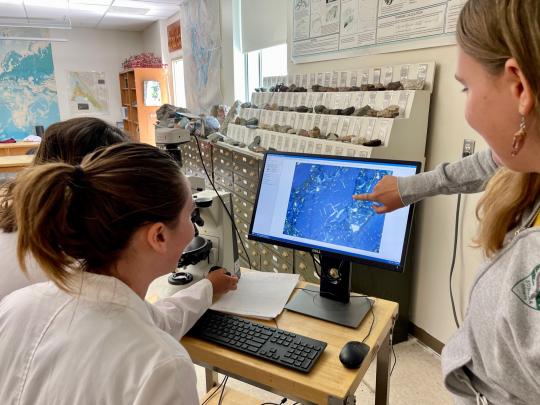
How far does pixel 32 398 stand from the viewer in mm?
680

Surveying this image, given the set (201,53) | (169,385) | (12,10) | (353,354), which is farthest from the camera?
(12,10)

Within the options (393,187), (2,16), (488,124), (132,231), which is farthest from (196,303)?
(2,16)

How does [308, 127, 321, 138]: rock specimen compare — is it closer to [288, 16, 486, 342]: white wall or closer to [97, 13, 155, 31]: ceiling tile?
[288, 16, 486, 342]: white wall

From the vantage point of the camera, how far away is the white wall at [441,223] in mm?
1783

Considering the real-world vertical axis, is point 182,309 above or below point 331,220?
below

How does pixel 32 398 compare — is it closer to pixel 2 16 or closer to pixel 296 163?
pixel 296 163

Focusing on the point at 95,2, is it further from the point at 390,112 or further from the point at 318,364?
the point at 318,364

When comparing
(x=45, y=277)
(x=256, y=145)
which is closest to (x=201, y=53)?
(x=256, y=145)

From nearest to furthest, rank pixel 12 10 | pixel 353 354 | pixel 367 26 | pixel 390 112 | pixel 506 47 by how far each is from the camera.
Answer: pixel 506 47 → pixel 353 354 → pixel 390 112 → pixel 367 26 → pixel 12 10

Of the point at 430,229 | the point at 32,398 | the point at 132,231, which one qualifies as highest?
the point at 132,231

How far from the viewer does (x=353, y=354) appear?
0.91m

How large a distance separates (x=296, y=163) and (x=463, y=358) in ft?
2.24

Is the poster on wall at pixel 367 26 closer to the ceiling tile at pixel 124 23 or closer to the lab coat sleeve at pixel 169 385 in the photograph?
the lab coat sleeve at pixel 169 385

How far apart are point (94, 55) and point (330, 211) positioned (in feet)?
25.0
